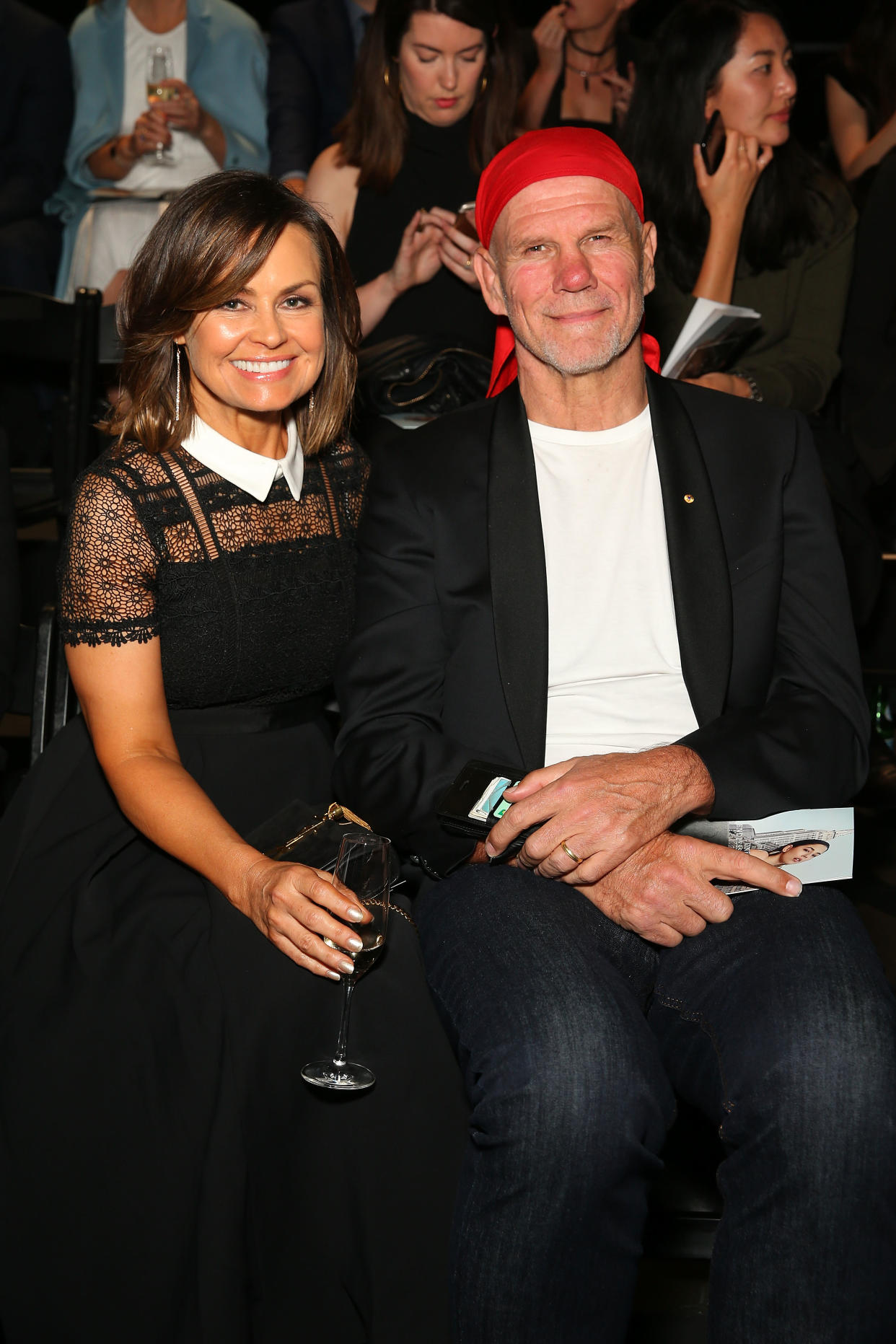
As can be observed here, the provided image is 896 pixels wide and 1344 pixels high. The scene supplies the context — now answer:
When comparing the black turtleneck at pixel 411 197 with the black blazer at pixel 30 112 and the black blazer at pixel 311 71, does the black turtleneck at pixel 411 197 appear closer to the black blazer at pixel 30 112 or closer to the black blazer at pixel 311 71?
the black blazer at pixel 311 71

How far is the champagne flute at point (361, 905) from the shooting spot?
1549 mm

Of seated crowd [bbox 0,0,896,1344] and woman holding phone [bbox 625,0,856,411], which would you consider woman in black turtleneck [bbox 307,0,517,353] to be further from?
seated crowd [bbox 0,0,896,1344]

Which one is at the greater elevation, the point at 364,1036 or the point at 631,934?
the point at 631,934

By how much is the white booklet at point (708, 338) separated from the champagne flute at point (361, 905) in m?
1.59

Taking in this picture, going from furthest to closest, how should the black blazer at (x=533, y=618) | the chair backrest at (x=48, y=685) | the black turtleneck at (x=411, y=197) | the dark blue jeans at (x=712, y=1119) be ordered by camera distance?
→ the black turtleneck at (x=411, y=197)
the chair backrest at (x=48, y=685)
the black blazer at (x=533, y=618)
the dark blue jeans at (x=712, y=1119)

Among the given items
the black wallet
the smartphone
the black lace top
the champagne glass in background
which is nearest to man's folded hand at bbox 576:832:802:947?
the black wallet

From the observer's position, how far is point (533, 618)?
1.91 metres

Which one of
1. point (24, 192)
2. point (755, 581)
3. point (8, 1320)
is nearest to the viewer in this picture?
point (8, 1320)

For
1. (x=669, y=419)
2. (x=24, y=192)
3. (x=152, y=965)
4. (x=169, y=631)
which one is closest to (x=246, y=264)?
(x=169, y=631)

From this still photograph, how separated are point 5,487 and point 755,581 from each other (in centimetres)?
141

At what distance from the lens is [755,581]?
75.8 inches

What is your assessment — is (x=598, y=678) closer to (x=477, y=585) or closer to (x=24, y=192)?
Result: (x=477, y=585)

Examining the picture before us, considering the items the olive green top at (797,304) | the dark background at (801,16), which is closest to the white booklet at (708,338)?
the olive green top at (797,304)

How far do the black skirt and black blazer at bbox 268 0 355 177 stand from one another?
3.23m
